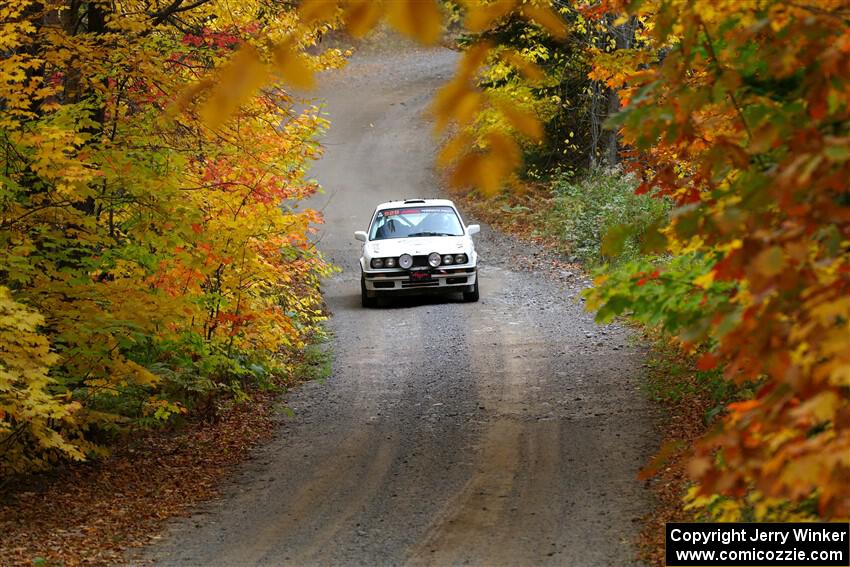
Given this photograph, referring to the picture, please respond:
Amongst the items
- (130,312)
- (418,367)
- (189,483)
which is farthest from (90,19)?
(418,367)

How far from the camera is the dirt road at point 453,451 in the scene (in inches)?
298

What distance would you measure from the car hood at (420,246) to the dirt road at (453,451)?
1173mm

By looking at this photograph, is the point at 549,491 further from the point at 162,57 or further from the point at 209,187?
the point at 162,57

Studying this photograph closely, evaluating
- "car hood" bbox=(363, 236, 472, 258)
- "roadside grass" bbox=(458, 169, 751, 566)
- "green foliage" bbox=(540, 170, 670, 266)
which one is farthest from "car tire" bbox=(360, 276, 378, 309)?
"green foliage" bbox=(540, 170, 670, 266)

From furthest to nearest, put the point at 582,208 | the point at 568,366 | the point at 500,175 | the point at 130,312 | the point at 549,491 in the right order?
the point at 582,208 < the point at 568,366 < the point at 130,312 < the point at 549,491 < the point at 500,175

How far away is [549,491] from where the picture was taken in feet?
28.3

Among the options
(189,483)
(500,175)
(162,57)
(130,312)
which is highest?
(162,57)

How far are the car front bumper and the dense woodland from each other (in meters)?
1.41

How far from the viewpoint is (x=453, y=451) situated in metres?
10.1

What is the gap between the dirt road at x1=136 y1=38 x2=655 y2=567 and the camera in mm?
7574

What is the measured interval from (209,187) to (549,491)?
5.06 metres

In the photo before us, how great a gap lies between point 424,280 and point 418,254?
1.80ft

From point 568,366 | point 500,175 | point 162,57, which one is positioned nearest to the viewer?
point 500,175

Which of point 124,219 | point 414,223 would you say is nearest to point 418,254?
point 414,223
